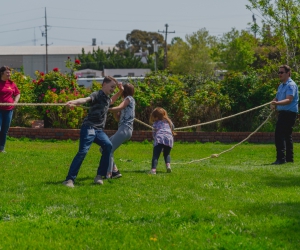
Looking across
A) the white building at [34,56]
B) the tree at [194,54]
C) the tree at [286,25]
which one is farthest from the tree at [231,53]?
the white building at [34,56]

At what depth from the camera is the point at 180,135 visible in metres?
17.8

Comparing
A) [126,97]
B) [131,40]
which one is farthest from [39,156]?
[131,40]

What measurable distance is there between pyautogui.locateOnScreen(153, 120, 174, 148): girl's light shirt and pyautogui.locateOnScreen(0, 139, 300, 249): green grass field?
52 centimetres

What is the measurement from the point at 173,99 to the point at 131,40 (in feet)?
311

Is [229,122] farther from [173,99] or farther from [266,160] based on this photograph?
[266,160]

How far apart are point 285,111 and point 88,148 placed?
4866 mm

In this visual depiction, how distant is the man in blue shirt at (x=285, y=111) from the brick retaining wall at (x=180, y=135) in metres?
4.90

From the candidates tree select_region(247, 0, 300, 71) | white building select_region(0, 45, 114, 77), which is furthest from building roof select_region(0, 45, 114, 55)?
tree select_region(247, 0, 300, 71)

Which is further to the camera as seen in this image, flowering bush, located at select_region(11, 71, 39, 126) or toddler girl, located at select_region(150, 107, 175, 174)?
flowering bush, located at select_region(11, 71, 39, 126)

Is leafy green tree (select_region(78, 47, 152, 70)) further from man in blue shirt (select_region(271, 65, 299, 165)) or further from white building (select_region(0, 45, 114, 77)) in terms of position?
man in blue shirt (select_region(271, 65, 299, 165))

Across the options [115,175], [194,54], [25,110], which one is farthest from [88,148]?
[194,54]

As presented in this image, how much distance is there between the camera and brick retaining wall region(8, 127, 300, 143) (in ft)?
57.7

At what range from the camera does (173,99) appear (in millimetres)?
18625

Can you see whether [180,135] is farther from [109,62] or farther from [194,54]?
[109,62]
